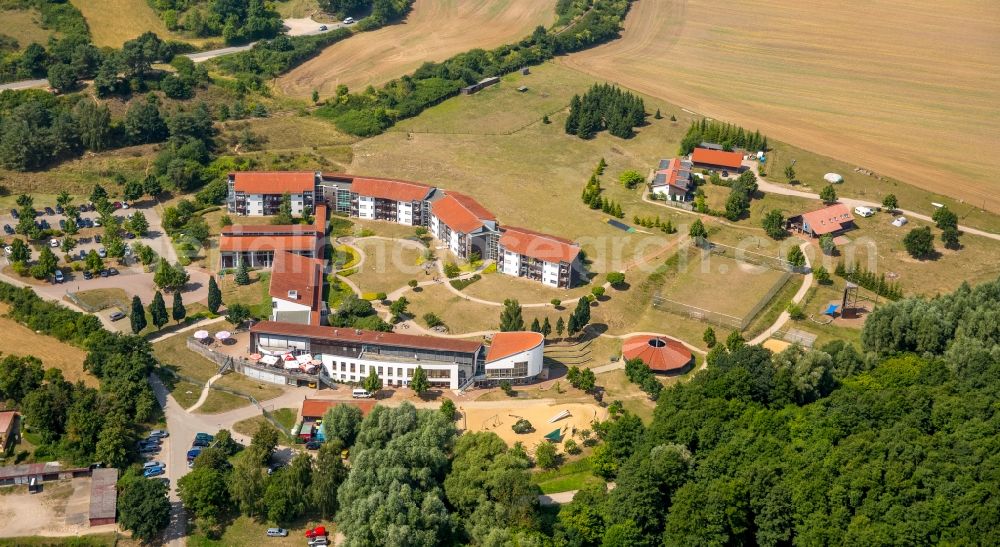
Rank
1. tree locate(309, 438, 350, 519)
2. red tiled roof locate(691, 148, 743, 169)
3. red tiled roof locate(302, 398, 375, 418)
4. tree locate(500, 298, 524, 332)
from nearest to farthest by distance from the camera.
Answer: tree locate(309, 438, 350, 519) → red tiled roof locate(302, 398, 375, 418) → tree locate(500, 298, 524, 332) → red tiled roof locate(691, 148, 743, 169)

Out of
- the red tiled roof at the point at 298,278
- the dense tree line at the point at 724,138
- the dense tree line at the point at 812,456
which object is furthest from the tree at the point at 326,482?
the dense tree line at the point at 724,138

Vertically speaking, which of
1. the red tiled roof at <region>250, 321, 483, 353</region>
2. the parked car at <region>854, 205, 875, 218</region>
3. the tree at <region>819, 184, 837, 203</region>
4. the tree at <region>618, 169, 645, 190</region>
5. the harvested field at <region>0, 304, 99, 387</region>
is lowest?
the harvested field at <region>0, 304, 99, 387</region>

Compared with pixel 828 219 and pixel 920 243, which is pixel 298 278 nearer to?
pixel 828 219

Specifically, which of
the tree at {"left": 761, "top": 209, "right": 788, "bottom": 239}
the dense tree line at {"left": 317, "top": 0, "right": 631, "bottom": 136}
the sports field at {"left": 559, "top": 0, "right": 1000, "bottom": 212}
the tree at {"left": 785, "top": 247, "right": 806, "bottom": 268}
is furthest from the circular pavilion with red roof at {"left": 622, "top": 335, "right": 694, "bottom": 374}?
the dense tree line at {"left": 317, "top": 0, "right": 631, "bottom": 136}

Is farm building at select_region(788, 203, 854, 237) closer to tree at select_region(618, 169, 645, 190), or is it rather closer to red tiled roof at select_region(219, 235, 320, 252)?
tree at select_region(618, 169, 645, 190)

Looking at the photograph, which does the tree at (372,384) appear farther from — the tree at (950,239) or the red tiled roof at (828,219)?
the tree at (950,239)

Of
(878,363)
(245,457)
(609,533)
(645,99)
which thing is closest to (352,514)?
(245,457)

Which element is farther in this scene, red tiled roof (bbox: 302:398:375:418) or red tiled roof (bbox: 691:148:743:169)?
red tiled roof (bbox: 691:148:743:169)
